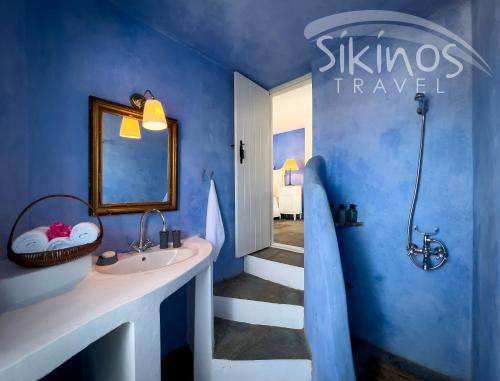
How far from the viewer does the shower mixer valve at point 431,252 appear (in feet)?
4.19

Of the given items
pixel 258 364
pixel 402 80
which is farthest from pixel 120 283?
pixel 402 80

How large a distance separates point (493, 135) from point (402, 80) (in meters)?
0.78

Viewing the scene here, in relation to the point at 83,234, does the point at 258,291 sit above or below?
below

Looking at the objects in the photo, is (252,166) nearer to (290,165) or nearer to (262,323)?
(262,323)

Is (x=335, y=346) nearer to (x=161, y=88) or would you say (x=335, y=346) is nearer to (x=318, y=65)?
(x=161, y=88)

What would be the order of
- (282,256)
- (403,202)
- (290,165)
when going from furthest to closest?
(290,165) → (282,256) → (403,202)

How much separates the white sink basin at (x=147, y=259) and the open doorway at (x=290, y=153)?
2336mm

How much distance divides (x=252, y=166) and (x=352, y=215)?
1.06 m

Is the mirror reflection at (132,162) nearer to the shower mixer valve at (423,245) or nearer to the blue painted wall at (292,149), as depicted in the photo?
the shower mixer valve at (423,245)

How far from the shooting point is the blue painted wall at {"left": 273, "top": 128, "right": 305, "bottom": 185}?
519 centimetres

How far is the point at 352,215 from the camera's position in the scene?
5.29 feet

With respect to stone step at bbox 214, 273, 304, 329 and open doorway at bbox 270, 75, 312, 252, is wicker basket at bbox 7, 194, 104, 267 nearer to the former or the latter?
stone step at bbox 214, 273, 304, 329

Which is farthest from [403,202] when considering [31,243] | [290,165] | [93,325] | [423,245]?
[290,165]

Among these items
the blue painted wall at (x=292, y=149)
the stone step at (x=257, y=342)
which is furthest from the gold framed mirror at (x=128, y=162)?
the blue painted wall at (x=292, y=149)
